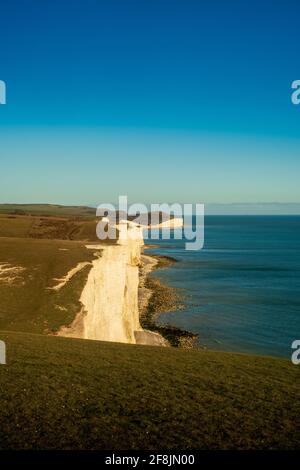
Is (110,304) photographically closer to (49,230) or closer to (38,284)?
(38,284)

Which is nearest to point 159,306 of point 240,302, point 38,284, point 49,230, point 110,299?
point 240,302

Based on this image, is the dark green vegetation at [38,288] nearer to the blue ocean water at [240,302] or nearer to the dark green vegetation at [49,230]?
the blue ocean water at [240,302]

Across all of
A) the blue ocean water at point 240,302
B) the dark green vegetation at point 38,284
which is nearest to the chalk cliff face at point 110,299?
the dark green vegetation at point 38,284

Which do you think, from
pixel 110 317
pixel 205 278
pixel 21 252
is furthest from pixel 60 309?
pixel 205 278

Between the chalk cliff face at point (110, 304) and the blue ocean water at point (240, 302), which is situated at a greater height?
the chalk cliff face at point (110, 304)

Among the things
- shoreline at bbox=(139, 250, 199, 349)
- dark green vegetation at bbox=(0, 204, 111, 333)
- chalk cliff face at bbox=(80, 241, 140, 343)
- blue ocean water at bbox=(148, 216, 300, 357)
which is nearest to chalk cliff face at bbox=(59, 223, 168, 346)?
chalk cliff face at bbox=(80, 241, 140, 343)

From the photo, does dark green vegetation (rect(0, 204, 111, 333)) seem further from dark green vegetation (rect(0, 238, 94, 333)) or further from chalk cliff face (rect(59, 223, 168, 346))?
chalk cliff face (rect(59, 223, 168, 346))

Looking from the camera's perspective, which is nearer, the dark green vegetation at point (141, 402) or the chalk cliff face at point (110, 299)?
the dark green vegetation at point (141, 402)
